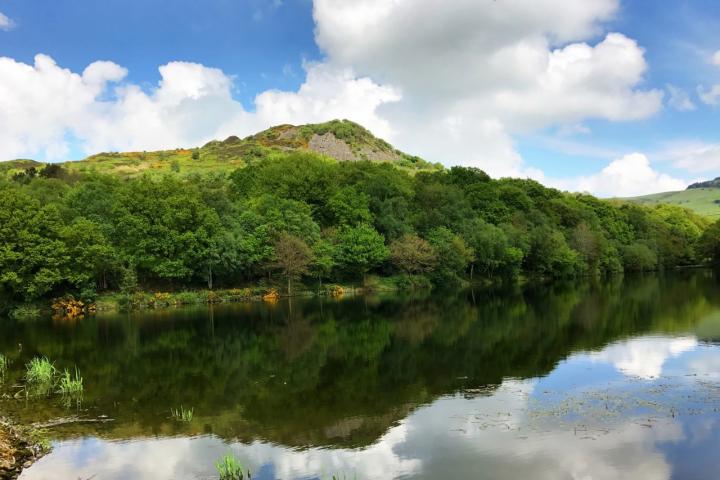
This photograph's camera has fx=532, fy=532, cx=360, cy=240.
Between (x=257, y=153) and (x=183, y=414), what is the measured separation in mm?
137064

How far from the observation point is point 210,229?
65000 mm

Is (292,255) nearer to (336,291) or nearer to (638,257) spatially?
(336,291)

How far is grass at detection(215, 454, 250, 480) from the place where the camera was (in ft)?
44.9

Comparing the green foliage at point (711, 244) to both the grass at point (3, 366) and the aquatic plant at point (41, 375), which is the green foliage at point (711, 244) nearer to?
the aquatic plant at point (41, 375)

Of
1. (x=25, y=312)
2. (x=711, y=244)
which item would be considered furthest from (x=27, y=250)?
(x=711, y=244)

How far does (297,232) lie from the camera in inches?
2758

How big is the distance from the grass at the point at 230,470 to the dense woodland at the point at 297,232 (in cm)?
4703

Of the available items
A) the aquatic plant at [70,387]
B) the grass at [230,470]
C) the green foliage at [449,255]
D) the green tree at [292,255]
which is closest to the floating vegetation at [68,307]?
the green tree at [292,255]

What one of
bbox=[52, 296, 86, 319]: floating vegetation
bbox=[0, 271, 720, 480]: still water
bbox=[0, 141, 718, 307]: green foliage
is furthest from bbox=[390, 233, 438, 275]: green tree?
bbox=[52, 296, 86, 319]: floating vegetation

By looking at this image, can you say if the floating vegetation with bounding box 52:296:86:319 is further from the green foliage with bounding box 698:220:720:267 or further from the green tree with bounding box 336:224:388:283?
the green foliage with bounding box 698:220:720:267

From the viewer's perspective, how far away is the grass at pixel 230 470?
13.7 metres

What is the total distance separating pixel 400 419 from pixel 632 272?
103 m

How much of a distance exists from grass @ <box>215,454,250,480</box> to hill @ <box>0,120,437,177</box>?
386 ft

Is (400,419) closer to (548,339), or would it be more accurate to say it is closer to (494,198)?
(548,339)
